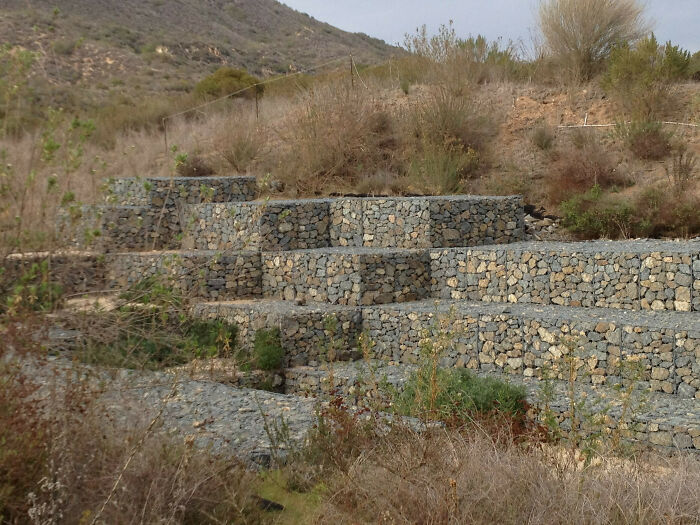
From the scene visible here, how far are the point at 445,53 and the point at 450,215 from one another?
9.05 meters

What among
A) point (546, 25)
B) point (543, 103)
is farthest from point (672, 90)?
point (546, 25)

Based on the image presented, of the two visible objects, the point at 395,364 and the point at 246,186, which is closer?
the point at 395,364

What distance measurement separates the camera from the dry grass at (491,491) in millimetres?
3635

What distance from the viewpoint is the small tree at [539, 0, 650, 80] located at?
752 inches

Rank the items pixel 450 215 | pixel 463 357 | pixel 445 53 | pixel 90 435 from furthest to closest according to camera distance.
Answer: pixel 445 53
pixel 450 215
pixel 463 357
pixel 90 435

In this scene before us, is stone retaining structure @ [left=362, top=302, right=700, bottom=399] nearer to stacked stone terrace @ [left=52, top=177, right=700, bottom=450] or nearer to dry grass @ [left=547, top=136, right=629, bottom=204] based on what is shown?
stacked stone terrace @ [left=52, top=177, right=700, bottom=450]

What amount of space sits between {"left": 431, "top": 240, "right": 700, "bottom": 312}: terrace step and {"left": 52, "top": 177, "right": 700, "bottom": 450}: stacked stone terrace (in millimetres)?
15

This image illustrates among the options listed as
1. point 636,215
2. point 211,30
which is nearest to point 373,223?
point 636,215

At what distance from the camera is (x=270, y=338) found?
1007 centimetres

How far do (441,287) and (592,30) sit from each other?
11.3 metres

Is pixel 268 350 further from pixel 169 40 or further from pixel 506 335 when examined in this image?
pixel 169 40

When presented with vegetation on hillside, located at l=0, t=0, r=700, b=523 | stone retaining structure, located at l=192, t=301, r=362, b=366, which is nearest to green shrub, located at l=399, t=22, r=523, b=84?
vegetation on hillside, located at l=0, t=0, r=700, b=523

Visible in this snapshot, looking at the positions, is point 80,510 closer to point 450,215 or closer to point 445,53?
point 450,215

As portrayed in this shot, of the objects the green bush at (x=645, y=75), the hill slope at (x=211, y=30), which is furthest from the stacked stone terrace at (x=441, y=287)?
the hill slope at (x=211, y=30)
